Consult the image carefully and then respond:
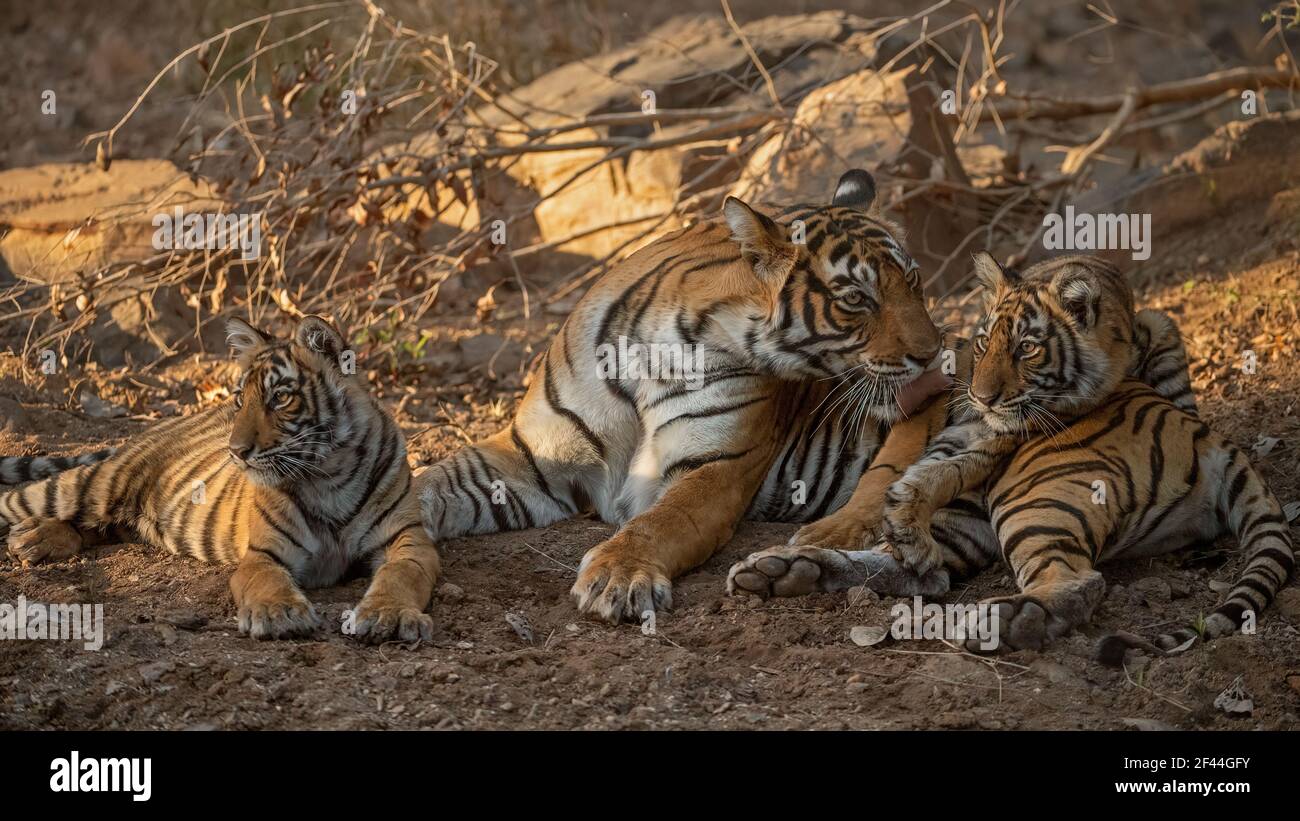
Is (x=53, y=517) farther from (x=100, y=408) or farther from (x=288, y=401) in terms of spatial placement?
(x=100, y=408)

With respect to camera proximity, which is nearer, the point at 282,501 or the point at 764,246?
the point at 282,501

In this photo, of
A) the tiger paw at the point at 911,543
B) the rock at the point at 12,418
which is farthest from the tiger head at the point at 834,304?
the rock at the point at 12,418

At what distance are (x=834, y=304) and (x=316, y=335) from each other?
1.70 m

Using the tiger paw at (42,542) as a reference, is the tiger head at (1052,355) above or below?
above

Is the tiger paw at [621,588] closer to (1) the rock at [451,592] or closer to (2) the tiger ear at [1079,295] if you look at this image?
(1) the rock at [451,592]

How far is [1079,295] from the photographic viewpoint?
4.61 meters

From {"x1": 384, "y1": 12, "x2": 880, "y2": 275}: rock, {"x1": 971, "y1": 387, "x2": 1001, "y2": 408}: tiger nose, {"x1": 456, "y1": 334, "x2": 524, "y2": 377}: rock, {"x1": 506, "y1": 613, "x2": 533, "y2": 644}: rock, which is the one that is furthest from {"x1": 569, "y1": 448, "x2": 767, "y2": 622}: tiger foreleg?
{"x1": 384, "y1": 12, "x2": 880, "y2": 275}: rock

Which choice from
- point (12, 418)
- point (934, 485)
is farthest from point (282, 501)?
point (12, 418)

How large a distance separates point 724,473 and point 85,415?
3167mm

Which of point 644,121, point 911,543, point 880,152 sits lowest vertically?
point 911,543

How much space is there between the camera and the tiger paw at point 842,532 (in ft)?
15.3

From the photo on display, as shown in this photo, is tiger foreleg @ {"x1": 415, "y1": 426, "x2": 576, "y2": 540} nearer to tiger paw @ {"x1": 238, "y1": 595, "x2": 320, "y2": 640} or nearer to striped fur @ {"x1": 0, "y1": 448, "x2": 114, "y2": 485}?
tiger paw @ {"x1": 238, "y1": 595, "x2": 320, "y2": 640}

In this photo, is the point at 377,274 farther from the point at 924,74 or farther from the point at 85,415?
the point at 924,74

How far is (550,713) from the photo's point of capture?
11.9 ft
